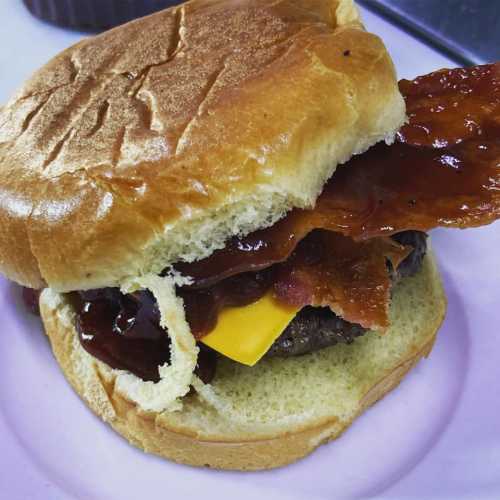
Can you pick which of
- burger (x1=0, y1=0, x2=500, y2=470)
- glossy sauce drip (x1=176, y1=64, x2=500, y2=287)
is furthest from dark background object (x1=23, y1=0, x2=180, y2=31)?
glossy sauce drip (x1=176, y1=64, x2=500, y2=287)

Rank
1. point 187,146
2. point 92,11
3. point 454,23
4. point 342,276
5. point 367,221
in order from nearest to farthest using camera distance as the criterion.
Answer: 1. point 187,146
2. point 367,221
3. point 342,276
4. point 92,11
5. point 454,23

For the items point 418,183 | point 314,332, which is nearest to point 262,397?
point 314,332

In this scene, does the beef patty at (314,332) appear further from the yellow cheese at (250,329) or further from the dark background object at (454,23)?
the dark background object at (454,23)

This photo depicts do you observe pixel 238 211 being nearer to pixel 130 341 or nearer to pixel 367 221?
pixel 367 221

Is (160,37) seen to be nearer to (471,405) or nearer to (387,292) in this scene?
(387,292)

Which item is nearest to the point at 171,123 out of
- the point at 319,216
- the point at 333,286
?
the point at 319,216

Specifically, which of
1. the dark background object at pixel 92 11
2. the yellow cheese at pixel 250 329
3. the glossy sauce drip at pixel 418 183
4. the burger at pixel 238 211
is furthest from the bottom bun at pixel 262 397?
the dark background object at pixel 92 11
